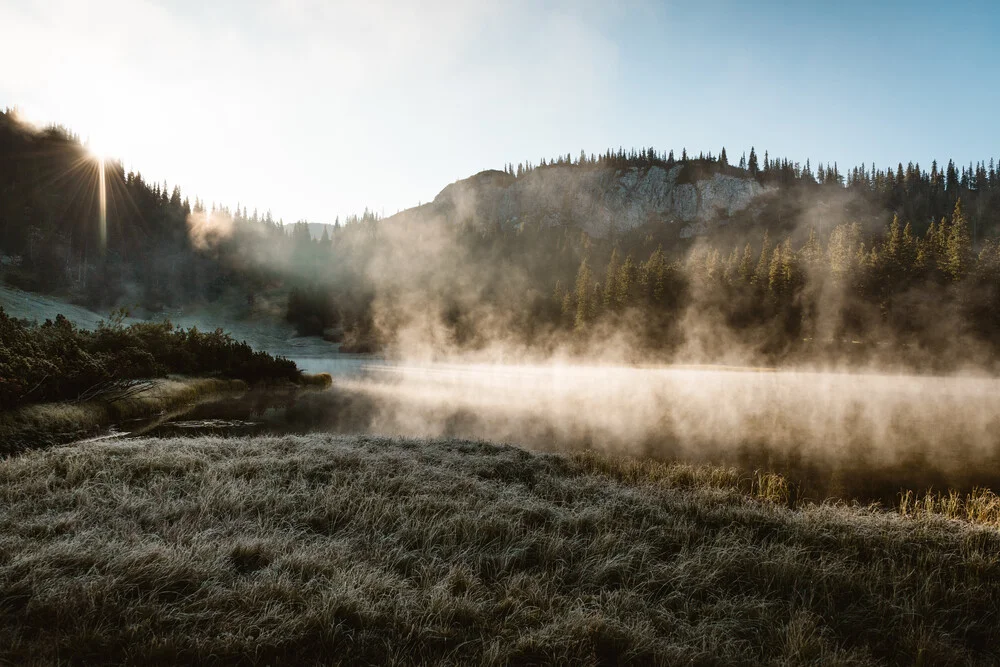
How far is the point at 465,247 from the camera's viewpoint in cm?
14538

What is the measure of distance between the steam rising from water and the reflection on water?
5 cm

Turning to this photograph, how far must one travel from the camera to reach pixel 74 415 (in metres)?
14.5

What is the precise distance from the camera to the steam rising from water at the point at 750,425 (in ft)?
45.7

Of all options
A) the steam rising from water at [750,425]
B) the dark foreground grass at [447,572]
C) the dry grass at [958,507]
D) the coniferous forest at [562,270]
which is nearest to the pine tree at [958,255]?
the coniferous forest at [562,270]

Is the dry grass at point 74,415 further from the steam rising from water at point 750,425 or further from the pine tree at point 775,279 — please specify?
the pine tree at point 775,279

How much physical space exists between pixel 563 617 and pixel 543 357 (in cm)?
7569

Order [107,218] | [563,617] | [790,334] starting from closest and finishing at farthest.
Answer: [563,617]
[790,334]
[107,218]

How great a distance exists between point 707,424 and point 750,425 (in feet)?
5.96

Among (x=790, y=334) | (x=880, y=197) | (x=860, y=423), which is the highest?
(x=880, y=197)

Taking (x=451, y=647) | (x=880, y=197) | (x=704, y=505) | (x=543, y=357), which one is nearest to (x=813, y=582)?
(x=704, y=505)

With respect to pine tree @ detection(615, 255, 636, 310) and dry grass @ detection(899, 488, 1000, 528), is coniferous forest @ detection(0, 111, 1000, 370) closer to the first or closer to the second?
pine tree @ detection(615, 255, 636, 310)

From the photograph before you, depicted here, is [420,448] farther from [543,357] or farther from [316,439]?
[543,357]

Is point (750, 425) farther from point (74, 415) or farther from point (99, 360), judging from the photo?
point (99, 360)

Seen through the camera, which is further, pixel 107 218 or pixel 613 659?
pixel 107 218
